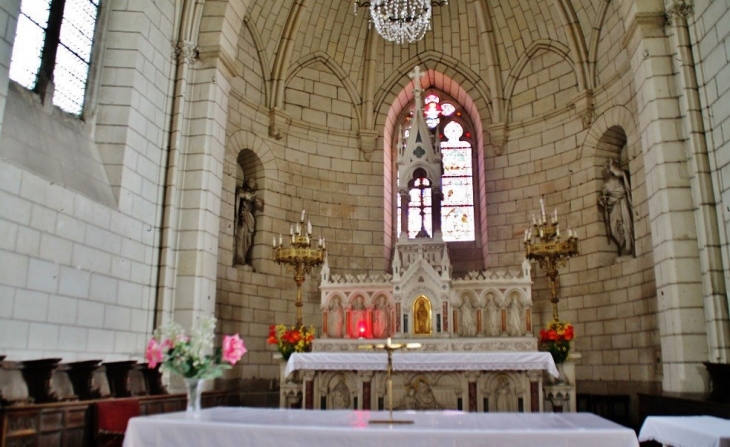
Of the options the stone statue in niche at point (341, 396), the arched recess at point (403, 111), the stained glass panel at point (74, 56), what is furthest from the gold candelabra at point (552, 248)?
the stained glass panel at point (74, 56)

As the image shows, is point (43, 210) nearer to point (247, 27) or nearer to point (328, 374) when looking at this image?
point (328, 374)

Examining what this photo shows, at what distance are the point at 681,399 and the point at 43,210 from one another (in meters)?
8.19

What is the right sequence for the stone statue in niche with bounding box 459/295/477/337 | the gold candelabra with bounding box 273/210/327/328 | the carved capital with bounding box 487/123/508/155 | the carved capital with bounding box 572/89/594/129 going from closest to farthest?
the stone statue in niche with bounding box 459/295/477/337 < the gold candelabra with bounding box 273/210/327/328 < the carved capital with bounding box 572/89/594/129 < the carved capital with bounding box 487/123/508/155

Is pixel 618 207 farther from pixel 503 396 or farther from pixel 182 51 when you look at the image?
pixel 182 51

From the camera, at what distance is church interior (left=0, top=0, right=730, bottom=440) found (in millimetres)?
8688

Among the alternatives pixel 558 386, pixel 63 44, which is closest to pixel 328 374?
pixel 558 386

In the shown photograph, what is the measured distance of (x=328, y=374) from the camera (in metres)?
10.3

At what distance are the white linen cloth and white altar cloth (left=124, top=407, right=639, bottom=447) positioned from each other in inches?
26.3

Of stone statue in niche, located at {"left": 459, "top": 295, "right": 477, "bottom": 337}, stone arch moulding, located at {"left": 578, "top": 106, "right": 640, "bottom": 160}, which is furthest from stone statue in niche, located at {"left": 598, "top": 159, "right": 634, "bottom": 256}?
stone statue in niche, located at {"left": 459, "top": 295, "right": 477, "bottom": 337}

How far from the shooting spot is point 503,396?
9906 mm

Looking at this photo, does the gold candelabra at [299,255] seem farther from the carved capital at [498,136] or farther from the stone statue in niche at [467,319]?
the carved capital at [498,136]

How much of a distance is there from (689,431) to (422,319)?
5.86 meters

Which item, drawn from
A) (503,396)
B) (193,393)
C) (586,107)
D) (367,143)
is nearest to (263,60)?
(367,143)

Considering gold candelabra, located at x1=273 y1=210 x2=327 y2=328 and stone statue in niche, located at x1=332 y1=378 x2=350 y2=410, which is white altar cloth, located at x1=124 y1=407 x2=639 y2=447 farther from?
gold candelabra, located at x1=273 y1=210 x2=327 y2=328
